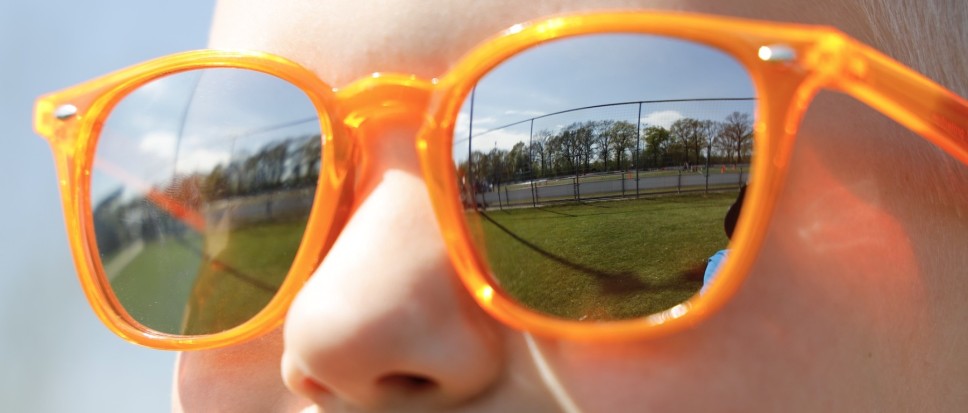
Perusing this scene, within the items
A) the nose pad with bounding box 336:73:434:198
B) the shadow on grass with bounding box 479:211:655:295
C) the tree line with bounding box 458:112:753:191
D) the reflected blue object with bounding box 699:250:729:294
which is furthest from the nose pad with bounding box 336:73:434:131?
the reflected blue object with bounding box 699:250:729:294

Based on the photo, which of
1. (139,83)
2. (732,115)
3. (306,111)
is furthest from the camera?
(139,83)

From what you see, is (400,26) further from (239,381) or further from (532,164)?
(239,381)

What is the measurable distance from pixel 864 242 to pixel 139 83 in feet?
2.82

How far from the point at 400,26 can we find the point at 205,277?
396 millimetres

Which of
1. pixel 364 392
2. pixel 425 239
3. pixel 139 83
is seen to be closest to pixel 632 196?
pixel 425 239

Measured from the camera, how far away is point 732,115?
75 cm

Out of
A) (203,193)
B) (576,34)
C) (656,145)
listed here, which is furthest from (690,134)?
(203,193)

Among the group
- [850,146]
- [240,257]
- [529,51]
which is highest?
[529,51]

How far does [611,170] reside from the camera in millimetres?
781

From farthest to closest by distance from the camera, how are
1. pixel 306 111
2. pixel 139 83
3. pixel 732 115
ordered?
pixel 139 83 → pixel 306 111 → pixel 732 115

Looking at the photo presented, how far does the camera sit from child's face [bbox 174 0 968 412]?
2.50ft

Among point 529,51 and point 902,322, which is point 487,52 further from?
point 902,322

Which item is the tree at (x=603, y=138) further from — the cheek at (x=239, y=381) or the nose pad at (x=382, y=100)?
the cheek at (x=239, y=381)

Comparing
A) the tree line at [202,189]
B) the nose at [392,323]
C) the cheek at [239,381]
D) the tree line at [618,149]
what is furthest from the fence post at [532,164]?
the cheek at [239,381]
